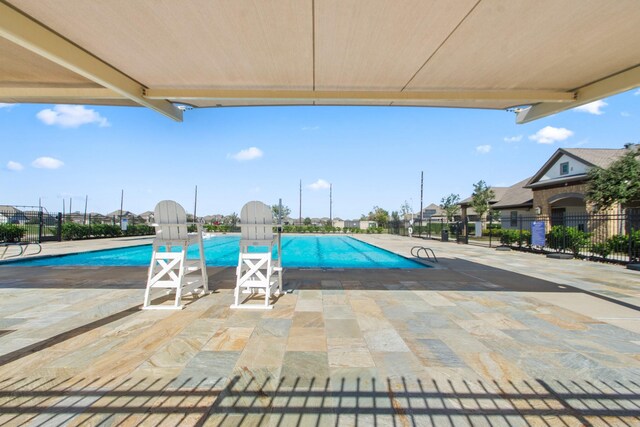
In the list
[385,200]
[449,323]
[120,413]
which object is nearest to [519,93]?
[449,323]

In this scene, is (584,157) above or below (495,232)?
above

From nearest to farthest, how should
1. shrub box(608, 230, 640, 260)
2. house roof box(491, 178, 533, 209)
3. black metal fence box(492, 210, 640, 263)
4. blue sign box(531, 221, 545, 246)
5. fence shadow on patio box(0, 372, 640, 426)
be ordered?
1. fence shadow on patio box(0, 372, 640, 426)
2. shrub box(608, 230, 640, 260)
3. black metal fence box(492, 210, 640, 263)
4. blue sign box(531, 221, 545, 246)
5. house roof box(491, 178, 533, 209)

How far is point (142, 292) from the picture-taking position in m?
5.71

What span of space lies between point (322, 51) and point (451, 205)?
162 ft

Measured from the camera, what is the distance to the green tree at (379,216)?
1889 inches

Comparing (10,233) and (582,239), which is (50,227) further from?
(582,239)

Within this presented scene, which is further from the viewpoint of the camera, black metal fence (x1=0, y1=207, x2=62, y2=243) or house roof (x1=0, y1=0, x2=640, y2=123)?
black metal fence (x1=0, y1=207, x2=62, y2=243)

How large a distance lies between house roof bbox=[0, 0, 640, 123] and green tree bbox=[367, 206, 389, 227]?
41246 millimetres

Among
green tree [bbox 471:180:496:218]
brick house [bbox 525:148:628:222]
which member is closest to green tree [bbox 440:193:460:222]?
green tree [bbox 471:180:496:218]

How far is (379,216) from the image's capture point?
2206 inches

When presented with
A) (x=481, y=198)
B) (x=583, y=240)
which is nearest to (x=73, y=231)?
(x=583, y=240)

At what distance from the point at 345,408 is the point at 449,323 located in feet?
7.87

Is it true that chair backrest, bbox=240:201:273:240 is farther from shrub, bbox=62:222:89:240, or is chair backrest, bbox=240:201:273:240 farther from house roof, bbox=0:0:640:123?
shrub, bbox=62:222:89:240

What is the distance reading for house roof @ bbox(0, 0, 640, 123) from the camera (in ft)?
10.8
